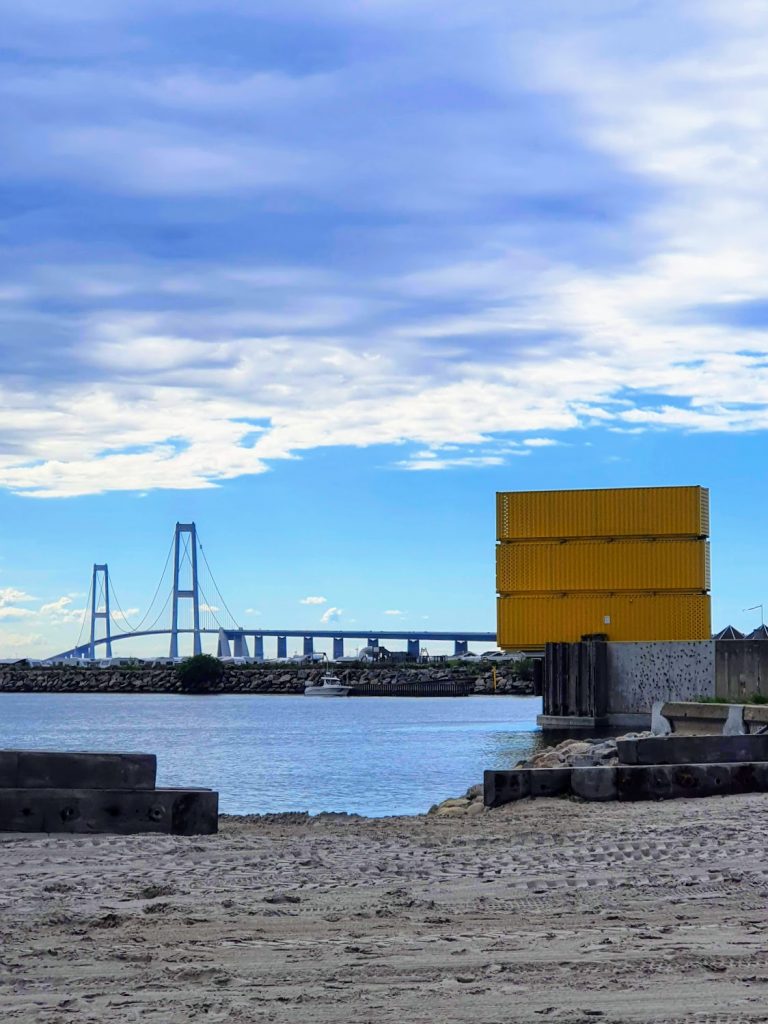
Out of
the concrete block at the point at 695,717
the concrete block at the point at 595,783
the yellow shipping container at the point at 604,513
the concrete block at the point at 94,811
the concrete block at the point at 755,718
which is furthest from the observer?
the yellow shipping container at the point at 604,513

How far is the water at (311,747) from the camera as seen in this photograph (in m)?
21.6

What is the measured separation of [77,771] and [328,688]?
318 ft

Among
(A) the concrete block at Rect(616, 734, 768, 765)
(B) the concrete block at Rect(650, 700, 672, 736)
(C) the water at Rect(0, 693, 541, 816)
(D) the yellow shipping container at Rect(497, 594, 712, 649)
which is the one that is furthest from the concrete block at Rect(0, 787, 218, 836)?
(D) the yellow shipping container at Rect(497, 594, 712, 649)

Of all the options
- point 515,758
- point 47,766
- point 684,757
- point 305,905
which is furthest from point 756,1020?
point 515,758

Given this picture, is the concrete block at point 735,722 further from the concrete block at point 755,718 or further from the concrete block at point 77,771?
the concrete block at point 77,771

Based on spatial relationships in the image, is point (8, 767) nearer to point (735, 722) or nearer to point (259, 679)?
point (735, 722)

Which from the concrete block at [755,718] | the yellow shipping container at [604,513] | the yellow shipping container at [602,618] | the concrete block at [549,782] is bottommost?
the concrete block at [549,782]

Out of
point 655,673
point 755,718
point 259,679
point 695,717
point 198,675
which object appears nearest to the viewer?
point 755,718

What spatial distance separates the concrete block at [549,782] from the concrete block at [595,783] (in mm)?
84

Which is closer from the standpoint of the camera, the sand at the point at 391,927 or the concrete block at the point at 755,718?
the sand at the point at 391,927

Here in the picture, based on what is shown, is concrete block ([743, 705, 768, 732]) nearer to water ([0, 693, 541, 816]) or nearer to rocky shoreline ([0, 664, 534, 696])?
water ([0, 693, 541, 816])

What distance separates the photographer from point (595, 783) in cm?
1126

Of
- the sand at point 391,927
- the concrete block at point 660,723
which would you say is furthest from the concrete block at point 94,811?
the concrete block at point 660,723

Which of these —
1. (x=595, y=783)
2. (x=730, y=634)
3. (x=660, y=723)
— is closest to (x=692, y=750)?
(x=595, y=783)
